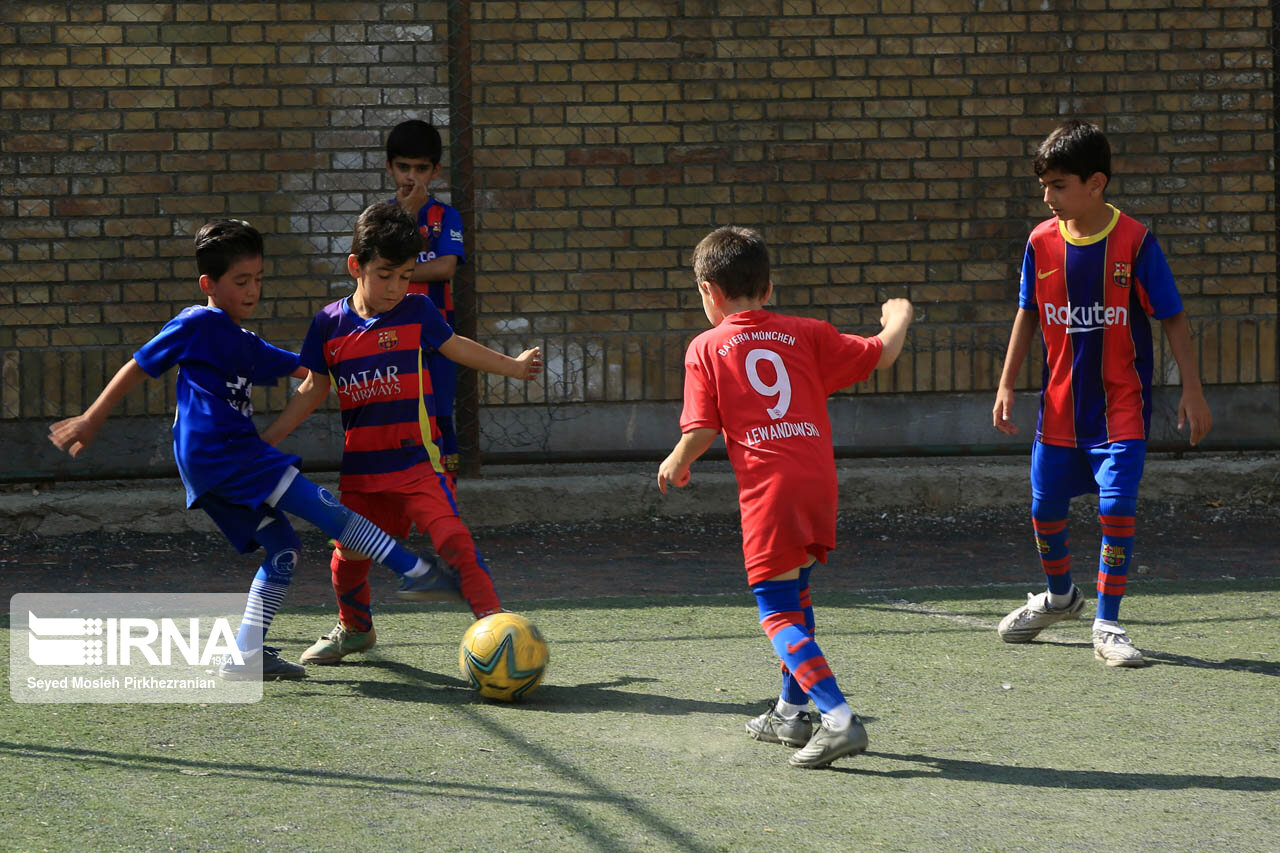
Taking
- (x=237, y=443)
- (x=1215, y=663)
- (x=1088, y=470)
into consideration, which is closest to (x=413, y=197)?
(x=237, y=443)

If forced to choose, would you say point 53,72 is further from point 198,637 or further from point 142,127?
point 198,637

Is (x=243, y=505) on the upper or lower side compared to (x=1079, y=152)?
lower

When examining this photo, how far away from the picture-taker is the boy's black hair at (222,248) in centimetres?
468

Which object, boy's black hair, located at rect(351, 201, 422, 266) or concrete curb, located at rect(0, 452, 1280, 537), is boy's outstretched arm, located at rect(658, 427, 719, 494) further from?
concrete curb, located at rect(0, 452, 1280, 537)

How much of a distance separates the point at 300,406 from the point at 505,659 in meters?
1.14

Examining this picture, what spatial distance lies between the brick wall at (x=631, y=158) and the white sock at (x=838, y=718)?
4718 millimetres

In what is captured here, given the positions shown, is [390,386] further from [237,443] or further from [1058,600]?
[1058,600]

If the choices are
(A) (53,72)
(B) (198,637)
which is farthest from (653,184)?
(B) (198,637)

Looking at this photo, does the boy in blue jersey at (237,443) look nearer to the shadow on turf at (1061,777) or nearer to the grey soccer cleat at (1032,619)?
the shadow on turf at (1061,777)

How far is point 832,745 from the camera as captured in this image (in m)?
3.61

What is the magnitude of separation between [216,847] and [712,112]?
239 inches

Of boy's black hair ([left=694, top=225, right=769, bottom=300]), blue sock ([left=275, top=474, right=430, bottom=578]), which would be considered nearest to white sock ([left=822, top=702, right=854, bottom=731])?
boy's black hair ([left=694, top=225, right=769, bottom=300])

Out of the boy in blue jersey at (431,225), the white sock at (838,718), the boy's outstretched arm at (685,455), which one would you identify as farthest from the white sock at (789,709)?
the boy in blue jersey at (431,225)

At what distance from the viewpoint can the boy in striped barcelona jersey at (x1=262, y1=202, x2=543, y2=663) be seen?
4602mm
